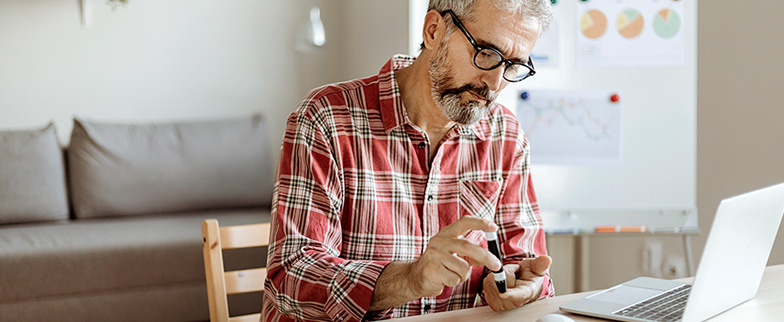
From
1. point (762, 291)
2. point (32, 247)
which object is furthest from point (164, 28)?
point (762, 291)

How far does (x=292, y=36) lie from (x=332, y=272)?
2.82m

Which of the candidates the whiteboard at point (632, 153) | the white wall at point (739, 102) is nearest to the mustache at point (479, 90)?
the whiteboard at point (632, 153)

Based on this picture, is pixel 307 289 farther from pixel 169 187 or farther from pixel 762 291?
pixel 169 187

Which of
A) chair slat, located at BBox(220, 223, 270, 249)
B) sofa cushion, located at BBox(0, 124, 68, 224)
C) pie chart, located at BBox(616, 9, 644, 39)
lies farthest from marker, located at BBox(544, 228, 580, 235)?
sofa cushion, located at BBox(0, 124, 68, 224)

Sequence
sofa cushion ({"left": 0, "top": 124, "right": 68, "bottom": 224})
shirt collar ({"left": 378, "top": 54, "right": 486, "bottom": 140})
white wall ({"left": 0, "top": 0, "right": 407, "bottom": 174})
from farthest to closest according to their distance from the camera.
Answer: white wall ({"left": 0, "top": 0, "right": 407, "bottom": 174})
sofa cushion ({"left": 0, "top": 124, "right": 68, "bottom": 224})
shirt collar ({"left": 378, "top": 54, "right": 486, "bottom": 140})

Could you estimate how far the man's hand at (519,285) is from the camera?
121 cm

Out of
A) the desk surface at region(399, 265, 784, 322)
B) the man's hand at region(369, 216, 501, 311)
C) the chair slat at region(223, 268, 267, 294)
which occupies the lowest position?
the chair slat at region(223, 268, 267, 294)

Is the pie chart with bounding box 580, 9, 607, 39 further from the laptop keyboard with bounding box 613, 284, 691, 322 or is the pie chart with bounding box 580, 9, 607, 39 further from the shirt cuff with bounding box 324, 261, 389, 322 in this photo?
the shirt cuff with bounding box 324, 261, 389, 322

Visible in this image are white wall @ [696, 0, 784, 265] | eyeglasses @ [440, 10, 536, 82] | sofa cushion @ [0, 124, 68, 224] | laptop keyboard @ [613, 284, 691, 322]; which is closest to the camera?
laptop keyboard @ [613, 284, 691, 322]

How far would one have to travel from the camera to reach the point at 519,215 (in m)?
1.56

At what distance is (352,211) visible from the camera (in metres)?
1.40

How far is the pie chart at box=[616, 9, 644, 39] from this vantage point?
8.83 ft

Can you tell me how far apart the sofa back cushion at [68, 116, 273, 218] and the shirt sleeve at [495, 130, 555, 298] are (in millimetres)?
2114

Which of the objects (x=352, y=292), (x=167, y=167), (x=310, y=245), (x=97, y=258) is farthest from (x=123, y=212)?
(x=352, y=292)
